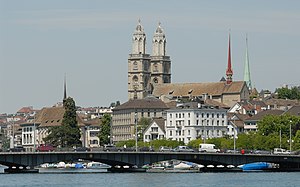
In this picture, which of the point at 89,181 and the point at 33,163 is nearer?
the point at 89,181

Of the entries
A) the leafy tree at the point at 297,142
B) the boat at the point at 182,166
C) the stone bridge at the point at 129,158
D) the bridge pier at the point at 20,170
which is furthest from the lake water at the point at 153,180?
the boat at the point at 182,166

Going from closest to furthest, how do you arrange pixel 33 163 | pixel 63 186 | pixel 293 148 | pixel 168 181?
pixel 63 186
pixel 168 181
pixel 33 163
pixel 293 148

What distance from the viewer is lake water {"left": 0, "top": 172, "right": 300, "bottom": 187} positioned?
4934 inches

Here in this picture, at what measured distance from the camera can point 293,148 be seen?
186 metres

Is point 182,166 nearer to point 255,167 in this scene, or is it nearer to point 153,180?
point 255,167

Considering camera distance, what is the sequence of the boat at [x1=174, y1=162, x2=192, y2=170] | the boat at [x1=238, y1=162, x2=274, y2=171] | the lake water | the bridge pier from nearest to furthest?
the lake water → the bridge pier → the boat at [x1=238, y1=162, x2=274, y2=171] → the boat at [x1=174, y1=162, x2=192, y2=170]

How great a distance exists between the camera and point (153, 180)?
5271 inches

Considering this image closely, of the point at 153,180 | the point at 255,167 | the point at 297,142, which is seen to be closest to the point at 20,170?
the point at 153,180

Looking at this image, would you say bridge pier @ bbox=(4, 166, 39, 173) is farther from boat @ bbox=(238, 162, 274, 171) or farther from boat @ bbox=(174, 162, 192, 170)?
boat @ bbox=(174, 162, 192, 170)

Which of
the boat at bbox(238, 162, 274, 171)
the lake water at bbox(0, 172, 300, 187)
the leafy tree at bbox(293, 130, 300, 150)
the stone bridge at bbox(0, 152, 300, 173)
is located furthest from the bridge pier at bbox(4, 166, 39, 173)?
the leafy tree at bbox(293, 130, 300, 150)

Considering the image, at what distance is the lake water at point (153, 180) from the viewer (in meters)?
125

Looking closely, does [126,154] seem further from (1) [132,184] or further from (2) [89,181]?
(1) [132,184]

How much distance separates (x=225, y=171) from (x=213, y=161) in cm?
368

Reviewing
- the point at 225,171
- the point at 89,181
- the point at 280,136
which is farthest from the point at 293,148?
the point at 89,181
